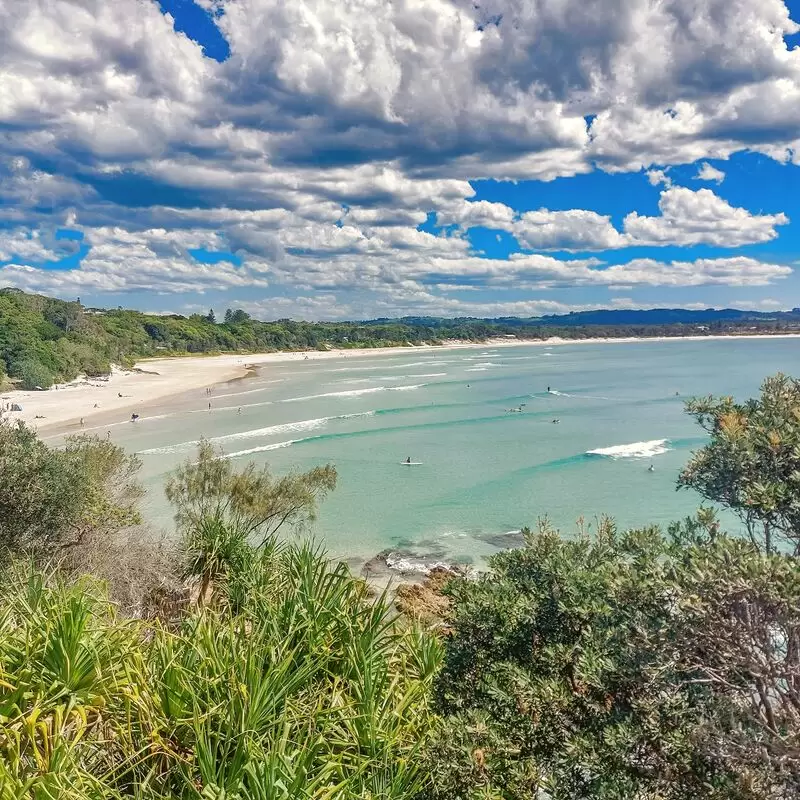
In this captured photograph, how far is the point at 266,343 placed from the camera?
557 ft

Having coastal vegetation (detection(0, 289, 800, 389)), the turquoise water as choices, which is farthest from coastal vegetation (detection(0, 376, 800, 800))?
coastal vegetation (detection(0, 289, 800, 389))

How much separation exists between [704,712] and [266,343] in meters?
170

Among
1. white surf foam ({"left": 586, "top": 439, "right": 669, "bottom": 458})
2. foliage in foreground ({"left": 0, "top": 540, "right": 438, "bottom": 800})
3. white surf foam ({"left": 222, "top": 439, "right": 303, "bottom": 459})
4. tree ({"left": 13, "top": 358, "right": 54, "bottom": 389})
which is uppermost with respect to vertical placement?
tree ({"left": 13, "top": 358, "right": 54, "bottom": 389})

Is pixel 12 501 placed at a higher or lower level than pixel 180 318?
lower

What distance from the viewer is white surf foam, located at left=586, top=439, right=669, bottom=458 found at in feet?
150

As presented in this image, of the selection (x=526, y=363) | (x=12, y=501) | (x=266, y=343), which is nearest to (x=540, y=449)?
(x=12, y=501)

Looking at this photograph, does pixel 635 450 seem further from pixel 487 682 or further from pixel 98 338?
pixel 98 338

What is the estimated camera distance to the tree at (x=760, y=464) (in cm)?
607

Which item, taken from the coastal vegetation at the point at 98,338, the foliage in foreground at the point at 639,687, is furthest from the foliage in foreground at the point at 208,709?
the coastal vegetation at the point at 98,338

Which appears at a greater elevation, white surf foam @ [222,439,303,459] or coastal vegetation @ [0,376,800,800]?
coastal vegetation @ [0,376,800,800]

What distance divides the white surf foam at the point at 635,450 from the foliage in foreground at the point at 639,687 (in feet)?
137

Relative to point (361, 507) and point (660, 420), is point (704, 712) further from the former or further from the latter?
point (660, 420)

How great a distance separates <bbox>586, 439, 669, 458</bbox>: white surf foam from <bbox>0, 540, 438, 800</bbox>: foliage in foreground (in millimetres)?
41837

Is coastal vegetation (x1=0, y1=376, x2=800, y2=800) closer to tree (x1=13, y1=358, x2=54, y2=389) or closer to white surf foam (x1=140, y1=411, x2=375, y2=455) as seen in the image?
white surf foam (x1=140, y1=411, x2=375, y2=455)
